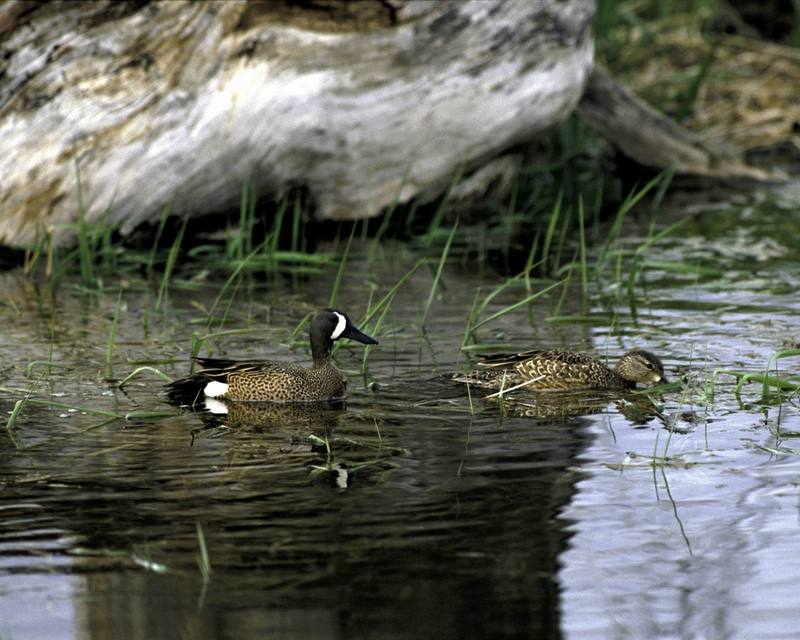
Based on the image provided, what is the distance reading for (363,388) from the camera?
8.18m

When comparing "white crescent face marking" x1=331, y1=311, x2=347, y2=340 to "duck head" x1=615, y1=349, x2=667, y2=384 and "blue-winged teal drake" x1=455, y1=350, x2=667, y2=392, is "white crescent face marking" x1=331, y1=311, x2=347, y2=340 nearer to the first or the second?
"blue-winged teal drake" x1=455, y1=350, x2=667, y2=392

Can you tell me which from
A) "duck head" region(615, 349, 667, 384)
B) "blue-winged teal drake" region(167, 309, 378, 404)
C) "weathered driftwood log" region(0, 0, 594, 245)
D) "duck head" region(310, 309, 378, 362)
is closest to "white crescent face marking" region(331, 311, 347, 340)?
"duck head" region(310, 309, 378, 362)

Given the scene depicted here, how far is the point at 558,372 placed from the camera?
320 inches

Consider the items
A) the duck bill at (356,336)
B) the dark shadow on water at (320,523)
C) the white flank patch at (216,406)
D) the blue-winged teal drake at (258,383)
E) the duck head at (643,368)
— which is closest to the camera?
the dark shadow on water at (320,523)

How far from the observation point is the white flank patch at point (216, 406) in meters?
7.68

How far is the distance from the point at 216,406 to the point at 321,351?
0.76 m

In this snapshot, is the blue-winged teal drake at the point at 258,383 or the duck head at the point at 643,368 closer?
the blue-winged teal drake at the point at 258,383

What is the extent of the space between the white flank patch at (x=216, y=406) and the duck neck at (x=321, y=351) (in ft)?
2.04

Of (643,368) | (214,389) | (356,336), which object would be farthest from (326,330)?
(643,368)

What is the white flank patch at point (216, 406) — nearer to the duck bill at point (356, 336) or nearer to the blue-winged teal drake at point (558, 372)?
the duck bill at point (356, 336)

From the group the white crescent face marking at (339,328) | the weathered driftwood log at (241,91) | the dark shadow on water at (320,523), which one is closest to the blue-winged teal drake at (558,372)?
the dark shadow on water at (320,523)

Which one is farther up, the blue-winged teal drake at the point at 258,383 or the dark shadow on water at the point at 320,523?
→ the dark shadow on water at the point at 320,523

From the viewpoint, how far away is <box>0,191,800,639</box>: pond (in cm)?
498

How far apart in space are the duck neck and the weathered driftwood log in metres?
3.04
